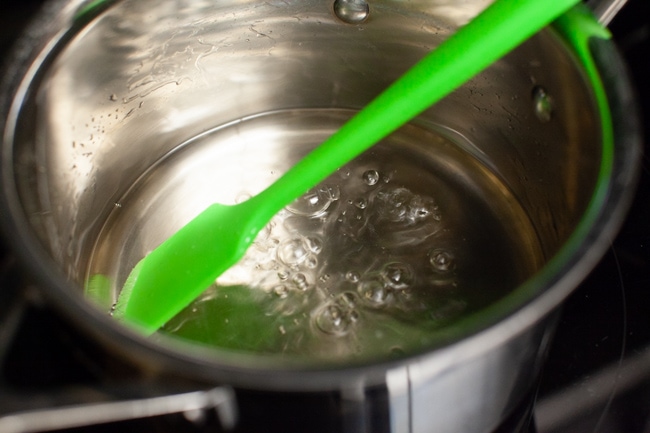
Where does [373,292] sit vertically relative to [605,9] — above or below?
below

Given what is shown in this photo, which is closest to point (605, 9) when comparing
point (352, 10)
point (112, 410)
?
point (352, 10)

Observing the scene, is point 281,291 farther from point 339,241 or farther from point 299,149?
point 299,149

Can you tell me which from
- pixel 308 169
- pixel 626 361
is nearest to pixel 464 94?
pixel 308 169

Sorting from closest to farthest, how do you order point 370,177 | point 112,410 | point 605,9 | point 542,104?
point 112,410 → point 605,9 → point 542,104 → point 370,177

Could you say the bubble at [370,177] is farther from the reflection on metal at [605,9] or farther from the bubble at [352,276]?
the reflection on metal at [605,9]

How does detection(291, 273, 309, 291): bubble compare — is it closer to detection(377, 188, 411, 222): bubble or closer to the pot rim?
detection(377, 188, 411, 222): bubble

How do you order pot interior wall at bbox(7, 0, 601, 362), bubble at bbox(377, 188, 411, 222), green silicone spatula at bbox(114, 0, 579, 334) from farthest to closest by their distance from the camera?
bubble at bbox(377, 188, 411, 222) → pot interior wall at bbox(7, 0, 601, 362) → green silicone spatula at bbox(114, 0, 579, 334)

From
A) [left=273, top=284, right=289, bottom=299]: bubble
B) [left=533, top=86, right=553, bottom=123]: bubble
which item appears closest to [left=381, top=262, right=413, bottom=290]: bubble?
[left=273, top=284, right=289, bottom=299]: bubble
